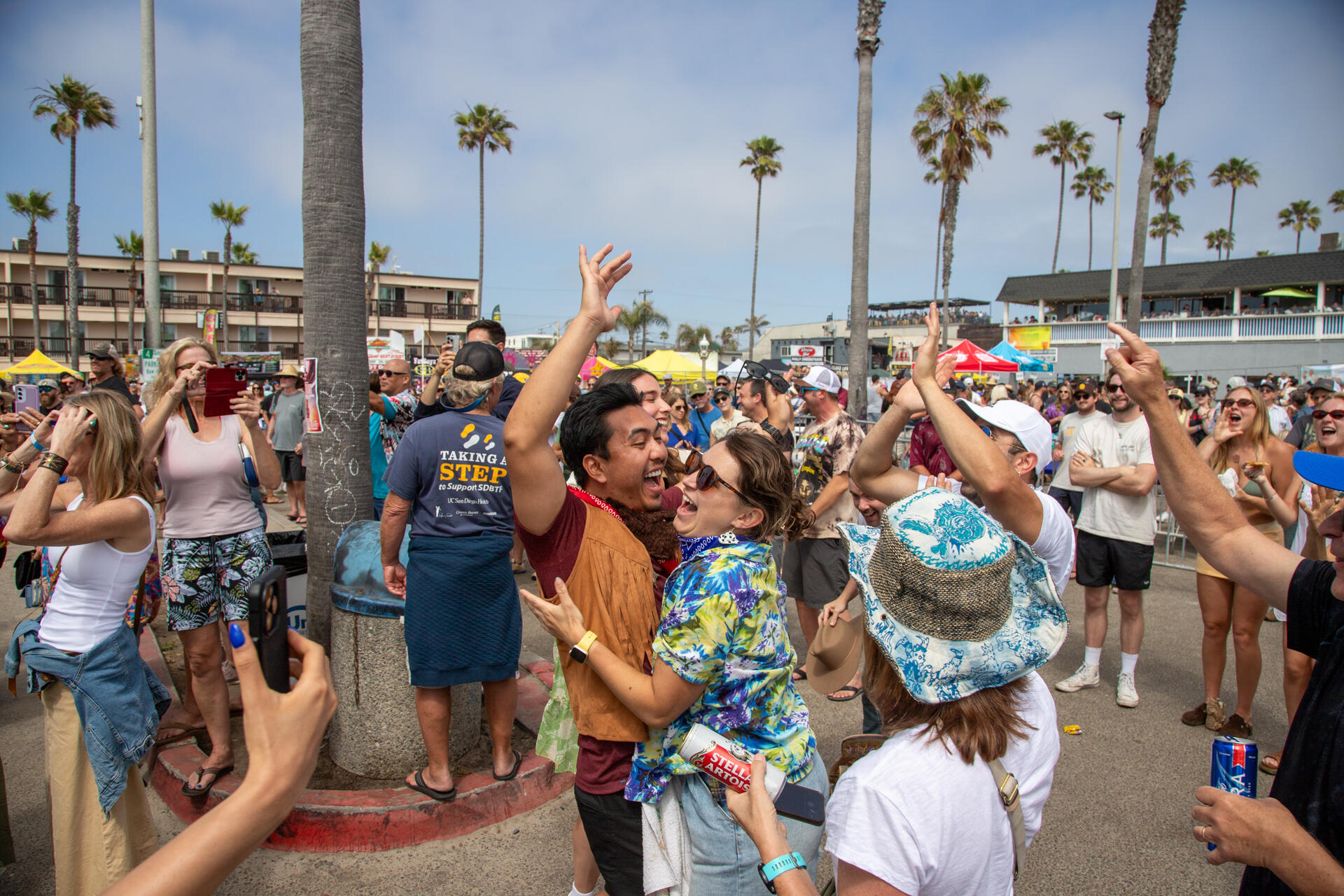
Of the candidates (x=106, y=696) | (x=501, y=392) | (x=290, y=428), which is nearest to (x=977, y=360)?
(x=290, y=428)

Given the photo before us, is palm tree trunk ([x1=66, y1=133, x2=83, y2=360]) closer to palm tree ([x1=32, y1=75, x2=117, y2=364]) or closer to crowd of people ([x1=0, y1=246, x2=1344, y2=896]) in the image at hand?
palm tree ([x1=32, y1=75, x2=117, y2=364])

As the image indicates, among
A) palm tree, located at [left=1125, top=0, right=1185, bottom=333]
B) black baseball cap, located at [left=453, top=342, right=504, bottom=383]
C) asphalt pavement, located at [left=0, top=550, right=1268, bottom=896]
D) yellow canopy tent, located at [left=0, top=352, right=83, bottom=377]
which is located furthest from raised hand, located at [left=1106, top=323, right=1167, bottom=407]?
yellow canopy tent, located at [left=0, top=352, right=83, bottom=377]

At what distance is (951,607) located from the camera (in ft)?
4.40

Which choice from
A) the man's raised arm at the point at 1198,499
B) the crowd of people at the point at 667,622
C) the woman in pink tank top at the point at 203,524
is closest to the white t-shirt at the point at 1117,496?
the crowd of people at the point at 667,622

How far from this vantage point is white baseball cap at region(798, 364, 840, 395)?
17.0 ft

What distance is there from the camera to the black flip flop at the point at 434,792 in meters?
3.35

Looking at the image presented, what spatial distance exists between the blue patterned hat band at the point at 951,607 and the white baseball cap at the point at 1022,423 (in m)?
1.88

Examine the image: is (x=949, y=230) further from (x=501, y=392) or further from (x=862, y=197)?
(x=501, y=392)

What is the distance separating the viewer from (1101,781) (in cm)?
393

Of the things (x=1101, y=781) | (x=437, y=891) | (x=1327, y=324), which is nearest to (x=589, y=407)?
(x=437, y=891)

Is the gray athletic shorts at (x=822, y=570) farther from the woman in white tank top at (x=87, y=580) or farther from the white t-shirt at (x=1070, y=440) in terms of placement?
the woman in white tank top at (x=87, y=580)

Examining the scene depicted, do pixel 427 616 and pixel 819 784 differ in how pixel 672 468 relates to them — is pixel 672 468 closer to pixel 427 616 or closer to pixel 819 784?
pixel 427 616

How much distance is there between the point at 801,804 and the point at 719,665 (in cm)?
36

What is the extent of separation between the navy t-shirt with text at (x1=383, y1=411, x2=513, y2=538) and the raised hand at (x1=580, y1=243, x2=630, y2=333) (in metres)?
1.40
